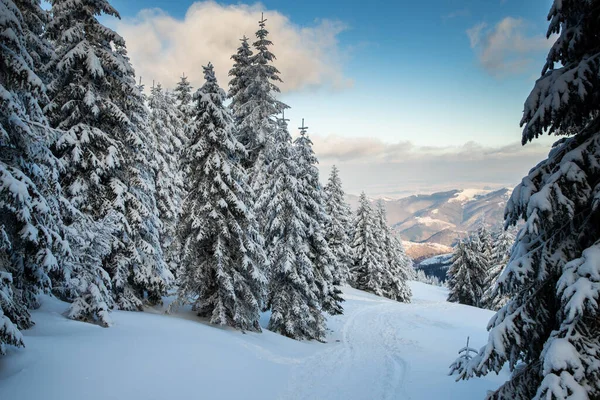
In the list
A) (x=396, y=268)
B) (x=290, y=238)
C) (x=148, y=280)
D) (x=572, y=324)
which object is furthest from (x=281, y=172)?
(x=396, y=268)

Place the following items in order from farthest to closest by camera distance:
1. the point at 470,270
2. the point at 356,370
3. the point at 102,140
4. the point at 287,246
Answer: the point at 470,270, the point at 287,246, the point at 356,370, the point at 102,140

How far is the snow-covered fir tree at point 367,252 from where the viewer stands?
4162 cm

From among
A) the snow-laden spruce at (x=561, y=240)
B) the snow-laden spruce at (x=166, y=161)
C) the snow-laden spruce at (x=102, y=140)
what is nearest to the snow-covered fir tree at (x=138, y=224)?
the snow-laden spruce at (x=102, y=140)

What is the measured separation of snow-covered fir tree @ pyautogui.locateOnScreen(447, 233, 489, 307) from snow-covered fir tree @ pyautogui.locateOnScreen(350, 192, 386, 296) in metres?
13.1

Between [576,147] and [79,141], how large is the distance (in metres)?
14.1

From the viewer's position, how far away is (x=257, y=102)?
21.6m

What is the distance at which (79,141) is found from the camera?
37.9 ft

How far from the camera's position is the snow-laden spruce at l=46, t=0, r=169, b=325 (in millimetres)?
11695

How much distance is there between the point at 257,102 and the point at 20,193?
56.2ft

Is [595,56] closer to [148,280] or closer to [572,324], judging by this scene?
[572,324]

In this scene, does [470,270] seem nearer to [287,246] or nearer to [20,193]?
[287,246]

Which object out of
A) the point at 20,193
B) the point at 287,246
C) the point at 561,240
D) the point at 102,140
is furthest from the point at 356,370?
the point at 102,140

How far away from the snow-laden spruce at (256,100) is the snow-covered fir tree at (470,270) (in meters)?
39.1

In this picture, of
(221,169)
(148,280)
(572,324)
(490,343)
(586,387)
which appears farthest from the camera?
(221,169)
